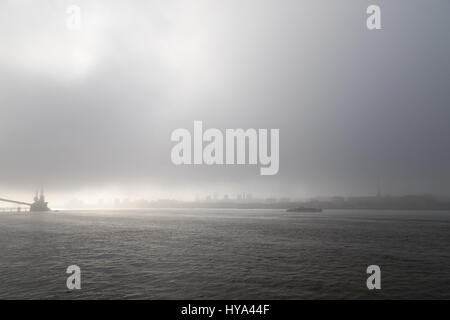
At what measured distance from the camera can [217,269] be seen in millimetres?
38531

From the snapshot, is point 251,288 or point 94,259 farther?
point 94,259

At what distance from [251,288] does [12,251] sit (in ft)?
168
